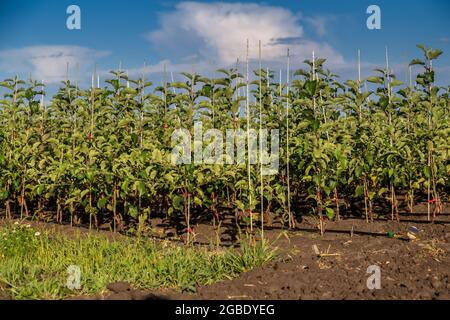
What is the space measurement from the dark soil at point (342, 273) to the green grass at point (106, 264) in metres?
0.20

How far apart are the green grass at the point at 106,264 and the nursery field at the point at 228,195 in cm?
2

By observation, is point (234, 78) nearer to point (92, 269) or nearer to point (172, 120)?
point (172, 120)

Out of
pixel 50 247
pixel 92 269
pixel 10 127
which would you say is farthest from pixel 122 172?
pixel 10 127

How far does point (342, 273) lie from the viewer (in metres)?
5.39

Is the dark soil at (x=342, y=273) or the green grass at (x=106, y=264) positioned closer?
the dark soil at (x=342, y=273)

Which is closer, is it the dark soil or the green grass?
the dark soil

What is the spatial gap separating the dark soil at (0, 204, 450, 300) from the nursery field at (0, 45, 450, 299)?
0.07 ft

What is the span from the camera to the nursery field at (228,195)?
5416mm

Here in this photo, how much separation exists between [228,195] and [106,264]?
8.84 ft

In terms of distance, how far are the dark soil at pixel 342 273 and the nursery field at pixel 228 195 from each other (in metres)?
0.02

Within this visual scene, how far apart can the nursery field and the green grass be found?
2cm

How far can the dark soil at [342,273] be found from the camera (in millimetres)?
4895

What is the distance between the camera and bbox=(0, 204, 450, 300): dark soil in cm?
489
